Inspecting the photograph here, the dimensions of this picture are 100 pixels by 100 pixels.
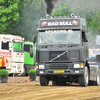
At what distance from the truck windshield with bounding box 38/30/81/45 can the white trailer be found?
10.3 metres

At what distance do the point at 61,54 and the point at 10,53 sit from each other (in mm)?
11930

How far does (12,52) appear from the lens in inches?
1125

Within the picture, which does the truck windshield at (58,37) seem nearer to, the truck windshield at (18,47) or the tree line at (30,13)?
the truck windshield at (18,47)

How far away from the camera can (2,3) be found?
44.2m

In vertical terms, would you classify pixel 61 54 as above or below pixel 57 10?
below

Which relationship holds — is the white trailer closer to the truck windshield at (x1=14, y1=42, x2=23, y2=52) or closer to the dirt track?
the truck windshield at (x1=14, y1=42, x2=23, y2=52)

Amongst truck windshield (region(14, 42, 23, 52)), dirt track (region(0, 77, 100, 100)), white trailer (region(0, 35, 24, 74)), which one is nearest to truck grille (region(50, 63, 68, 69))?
dirt track (region(0, 77, 100, 100))

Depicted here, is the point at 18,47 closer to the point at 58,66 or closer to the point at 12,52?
the point at 12,52

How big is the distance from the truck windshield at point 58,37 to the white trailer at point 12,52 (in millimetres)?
10322

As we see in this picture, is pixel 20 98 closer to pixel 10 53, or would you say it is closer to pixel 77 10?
pixel 10 53

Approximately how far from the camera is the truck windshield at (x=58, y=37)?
17297 millimetres

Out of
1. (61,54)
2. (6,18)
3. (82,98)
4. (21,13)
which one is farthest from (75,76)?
(21,13)

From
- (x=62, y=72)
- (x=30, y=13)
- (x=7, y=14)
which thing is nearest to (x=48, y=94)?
(x=62, y=72)

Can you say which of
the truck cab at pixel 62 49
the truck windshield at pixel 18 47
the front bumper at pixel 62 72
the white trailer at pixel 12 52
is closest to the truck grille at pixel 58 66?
the truck cab at pixel 62 49
